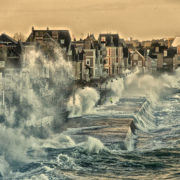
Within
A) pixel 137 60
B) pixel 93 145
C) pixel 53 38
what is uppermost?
pixel 53 38

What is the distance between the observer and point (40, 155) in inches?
1309

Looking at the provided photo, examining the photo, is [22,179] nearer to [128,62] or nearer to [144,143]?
[144,143]

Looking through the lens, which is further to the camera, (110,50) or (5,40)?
(110,50)

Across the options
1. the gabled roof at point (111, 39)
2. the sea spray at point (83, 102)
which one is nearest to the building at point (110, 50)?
the gabled roof at point (111, 39)

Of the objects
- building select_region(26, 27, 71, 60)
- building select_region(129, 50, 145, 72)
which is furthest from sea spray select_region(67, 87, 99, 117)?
building select_region(129, 50, 145, 72)

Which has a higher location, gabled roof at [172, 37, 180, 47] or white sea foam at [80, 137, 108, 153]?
gabled roof at [172, 37, 180, 47]

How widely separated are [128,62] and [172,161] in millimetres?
97964

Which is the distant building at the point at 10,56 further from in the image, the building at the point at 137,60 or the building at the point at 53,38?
the building at the point at 137,60

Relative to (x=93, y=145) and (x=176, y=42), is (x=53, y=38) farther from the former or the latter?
(x=176, y=42)

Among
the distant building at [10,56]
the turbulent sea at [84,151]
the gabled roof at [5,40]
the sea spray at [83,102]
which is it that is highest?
the gabled roof at [5,40]

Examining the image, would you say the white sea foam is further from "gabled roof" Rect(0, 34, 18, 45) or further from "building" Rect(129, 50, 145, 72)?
"building" Rect(129, 50, 145, 72)

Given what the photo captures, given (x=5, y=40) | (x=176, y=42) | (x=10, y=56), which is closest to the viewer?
(x=10, y=56)

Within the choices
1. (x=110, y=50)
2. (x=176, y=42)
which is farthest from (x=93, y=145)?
(x=176, y=42)

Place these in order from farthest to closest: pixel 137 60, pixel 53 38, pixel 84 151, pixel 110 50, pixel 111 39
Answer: pixel 137 60
pixel 111 39
pixel 110 50
pixel 53 38
pixel 84 151
